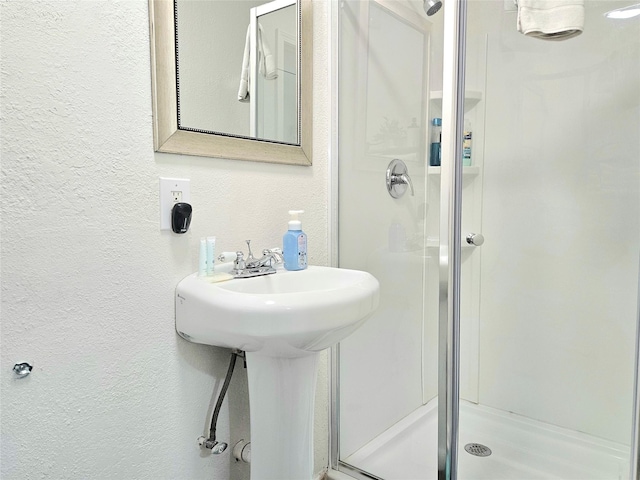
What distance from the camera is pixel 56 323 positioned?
0.90 m

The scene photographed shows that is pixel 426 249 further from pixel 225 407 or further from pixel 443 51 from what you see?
pixel 225 407

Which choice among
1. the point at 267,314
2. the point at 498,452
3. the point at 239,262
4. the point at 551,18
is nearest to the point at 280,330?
the point at 267,314

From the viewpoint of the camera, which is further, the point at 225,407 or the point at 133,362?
the point at 225,407

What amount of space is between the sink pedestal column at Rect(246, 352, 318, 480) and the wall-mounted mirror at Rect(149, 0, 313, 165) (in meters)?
0.57

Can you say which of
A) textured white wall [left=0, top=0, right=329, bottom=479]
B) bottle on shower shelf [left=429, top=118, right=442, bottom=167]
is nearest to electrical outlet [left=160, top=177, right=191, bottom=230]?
textured white wall [left=0, top=0, right=329, bottom=479]

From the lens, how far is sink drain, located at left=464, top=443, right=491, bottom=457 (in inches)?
66.3

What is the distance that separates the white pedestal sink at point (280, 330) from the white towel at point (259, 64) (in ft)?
1.70

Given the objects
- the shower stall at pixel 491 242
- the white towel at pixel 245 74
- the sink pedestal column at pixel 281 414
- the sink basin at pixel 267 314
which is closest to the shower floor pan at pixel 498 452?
the shower stall at pixel 491 242

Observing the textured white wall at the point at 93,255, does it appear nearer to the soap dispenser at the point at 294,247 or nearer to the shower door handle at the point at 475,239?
the soap dispenser at the point at 294,247

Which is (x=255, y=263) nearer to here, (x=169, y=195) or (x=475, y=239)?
(x=169, y=195)

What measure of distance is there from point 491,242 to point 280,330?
1273mm

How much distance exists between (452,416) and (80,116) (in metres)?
1.22

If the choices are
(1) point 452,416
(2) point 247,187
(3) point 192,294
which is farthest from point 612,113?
(3) point 192,294

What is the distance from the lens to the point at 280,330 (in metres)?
0.91
